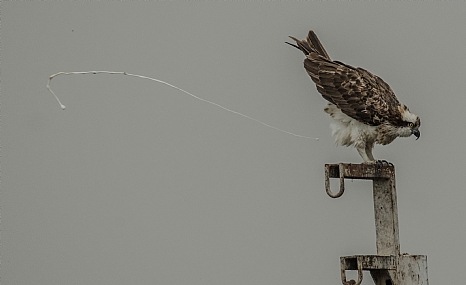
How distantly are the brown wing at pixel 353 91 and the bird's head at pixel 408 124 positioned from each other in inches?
1.8

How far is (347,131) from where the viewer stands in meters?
4.68

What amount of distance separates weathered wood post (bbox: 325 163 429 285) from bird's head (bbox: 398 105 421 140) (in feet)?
1.41

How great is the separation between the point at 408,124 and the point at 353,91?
1.47 ft

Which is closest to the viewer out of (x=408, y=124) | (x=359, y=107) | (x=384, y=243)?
(x=384, y=243)

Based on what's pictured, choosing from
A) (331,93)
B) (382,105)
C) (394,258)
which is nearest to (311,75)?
(331,93)

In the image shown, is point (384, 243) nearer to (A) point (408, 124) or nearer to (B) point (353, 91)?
(A) point (408, 124)

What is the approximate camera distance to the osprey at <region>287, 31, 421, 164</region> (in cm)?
459

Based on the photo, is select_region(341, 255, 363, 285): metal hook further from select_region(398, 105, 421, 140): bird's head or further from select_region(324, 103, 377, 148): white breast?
select_region(398, 105, 421, 140): bird's head

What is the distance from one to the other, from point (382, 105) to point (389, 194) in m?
0.65

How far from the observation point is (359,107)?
458 cm

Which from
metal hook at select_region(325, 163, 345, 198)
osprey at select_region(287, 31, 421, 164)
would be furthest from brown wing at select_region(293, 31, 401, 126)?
metal hook at select_region(325, 163, 345, 198)

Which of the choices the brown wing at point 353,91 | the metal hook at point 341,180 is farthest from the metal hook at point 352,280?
the brown wing at point 353,91

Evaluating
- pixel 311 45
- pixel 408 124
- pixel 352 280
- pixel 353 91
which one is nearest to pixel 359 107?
pixel 353 91

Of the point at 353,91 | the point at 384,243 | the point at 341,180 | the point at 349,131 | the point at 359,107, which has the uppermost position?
the point at 353,91
